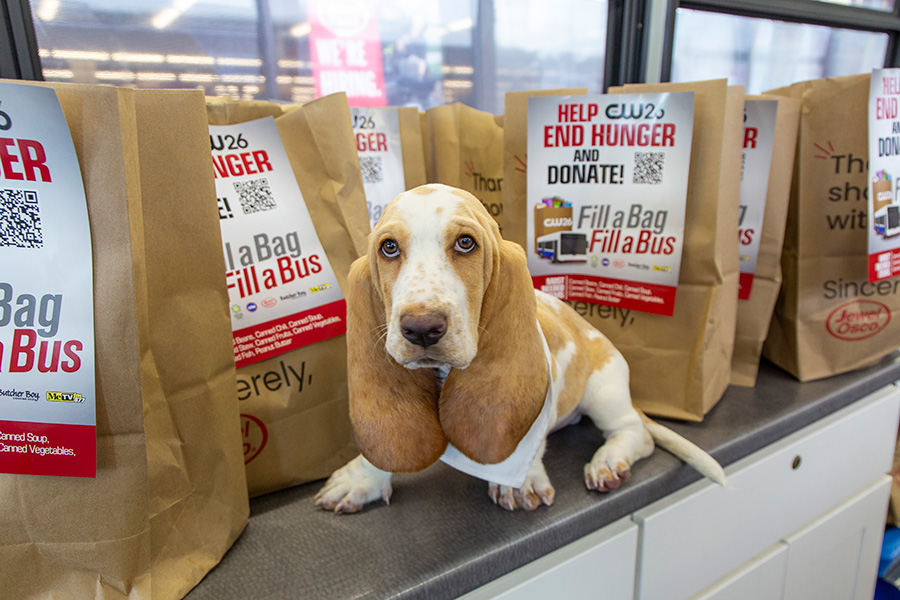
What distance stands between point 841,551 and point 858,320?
509mm

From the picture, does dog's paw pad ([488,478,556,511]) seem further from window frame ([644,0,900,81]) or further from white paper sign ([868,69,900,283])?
window frame ([644,0,900,81])

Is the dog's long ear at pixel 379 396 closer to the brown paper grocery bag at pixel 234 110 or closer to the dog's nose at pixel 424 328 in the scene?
the dog's nose at pixel 424 328

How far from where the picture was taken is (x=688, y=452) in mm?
788

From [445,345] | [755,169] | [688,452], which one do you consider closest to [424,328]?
[445,345]

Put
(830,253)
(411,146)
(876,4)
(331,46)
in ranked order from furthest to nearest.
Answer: (876,4)
(331,46)
(830,253)
(411,146)

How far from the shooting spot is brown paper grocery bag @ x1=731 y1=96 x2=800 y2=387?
947mm

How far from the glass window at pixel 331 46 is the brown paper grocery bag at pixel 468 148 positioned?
580 millimetres

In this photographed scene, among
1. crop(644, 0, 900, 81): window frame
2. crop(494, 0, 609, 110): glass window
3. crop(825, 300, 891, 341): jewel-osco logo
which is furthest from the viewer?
crop(494, 0, 609, 110): glass window

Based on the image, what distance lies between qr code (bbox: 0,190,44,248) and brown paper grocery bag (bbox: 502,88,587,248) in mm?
640

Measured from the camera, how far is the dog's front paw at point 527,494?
706 mm

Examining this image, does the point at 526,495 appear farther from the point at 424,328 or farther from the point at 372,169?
the point at 372,169

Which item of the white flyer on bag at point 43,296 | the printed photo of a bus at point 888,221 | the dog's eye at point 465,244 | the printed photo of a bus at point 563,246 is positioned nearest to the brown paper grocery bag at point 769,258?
the printed photo of a bus at point 888,221

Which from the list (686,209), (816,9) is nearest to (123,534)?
(686,209)

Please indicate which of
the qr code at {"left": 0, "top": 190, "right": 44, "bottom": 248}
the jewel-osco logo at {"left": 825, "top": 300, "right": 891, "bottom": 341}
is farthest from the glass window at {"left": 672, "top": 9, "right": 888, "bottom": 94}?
the qr code at {"left": 0, "top": 190, "right": 44, "bottom": 248}
